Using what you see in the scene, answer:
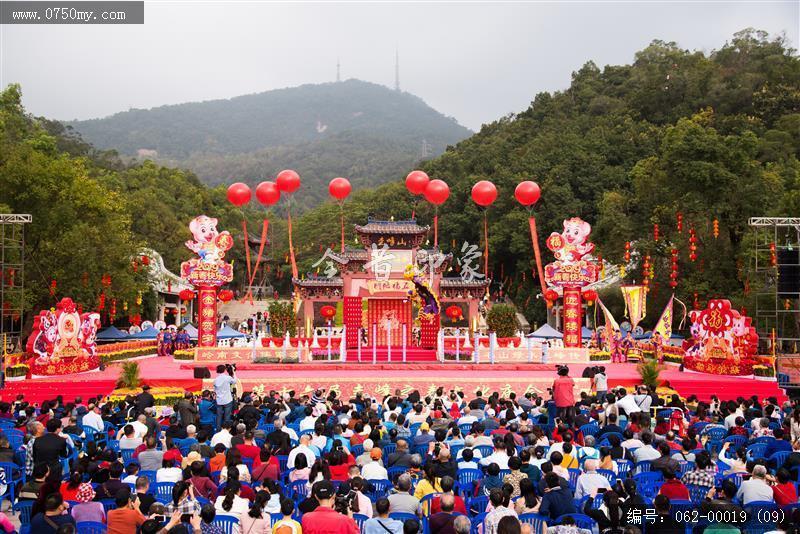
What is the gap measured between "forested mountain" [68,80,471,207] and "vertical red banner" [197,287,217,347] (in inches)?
2036

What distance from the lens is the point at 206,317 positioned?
78.9ft

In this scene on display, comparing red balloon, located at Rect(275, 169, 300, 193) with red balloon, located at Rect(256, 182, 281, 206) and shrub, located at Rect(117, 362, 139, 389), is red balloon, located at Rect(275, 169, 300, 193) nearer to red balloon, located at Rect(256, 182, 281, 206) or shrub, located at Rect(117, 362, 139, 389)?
red balloon, located at Rect(256, 182, 281, 206)

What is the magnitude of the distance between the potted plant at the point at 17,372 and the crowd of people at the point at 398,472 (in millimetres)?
8342

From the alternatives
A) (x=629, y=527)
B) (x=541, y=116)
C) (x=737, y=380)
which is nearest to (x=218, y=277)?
(x=737, y=380)

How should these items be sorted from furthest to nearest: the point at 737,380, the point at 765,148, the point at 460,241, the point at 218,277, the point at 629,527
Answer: the point at 460,241 → the point at 765,148 → the point at 218,277 → the point at 737,380 → the point at 629,527

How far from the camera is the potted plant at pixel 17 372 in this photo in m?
18.4

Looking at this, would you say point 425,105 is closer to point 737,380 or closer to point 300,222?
point 300,222

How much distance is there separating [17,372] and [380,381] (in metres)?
9.18

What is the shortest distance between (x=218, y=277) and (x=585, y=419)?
16418 millimetres

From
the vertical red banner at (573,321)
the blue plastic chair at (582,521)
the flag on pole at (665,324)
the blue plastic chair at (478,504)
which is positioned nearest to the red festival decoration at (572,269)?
the vertical red banner at (573,321)

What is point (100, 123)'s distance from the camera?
413 ft

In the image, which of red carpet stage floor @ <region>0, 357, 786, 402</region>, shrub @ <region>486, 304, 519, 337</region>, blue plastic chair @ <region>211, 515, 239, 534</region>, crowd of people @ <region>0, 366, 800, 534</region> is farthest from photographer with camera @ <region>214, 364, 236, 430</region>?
shrub @ <region>486, 304, 519, 337</region>

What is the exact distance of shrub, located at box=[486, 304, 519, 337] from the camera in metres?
33.8

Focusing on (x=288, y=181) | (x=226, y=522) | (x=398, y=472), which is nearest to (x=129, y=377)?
(x=288, y=181)
